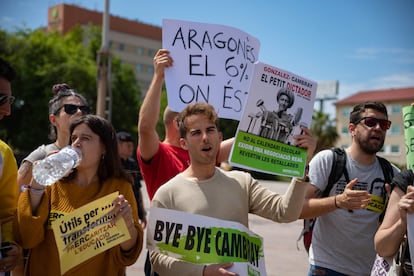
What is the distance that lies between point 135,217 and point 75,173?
454 mm

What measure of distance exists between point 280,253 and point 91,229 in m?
7.05

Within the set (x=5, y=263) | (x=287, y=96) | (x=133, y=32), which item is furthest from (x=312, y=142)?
(x=133, y=32)

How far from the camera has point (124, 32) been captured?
81375 mm

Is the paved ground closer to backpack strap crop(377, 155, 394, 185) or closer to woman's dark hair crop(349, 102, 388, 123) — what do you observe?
backpack strap crop(377, 155, 394, 185)

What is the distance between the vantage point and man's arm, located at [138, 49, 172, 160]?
339 centimetres

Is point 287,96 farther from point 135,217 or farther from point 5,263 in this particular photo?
point 5,263

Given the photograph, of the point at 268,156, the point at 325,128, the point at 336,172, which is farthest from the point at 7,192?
the point at 325,128

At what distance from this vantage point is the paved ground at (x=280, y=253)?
7609 millimetres

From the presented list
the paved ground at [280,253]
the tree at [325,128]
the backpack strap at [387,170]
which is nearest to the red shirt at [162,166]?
the backpack strap at [387,170]

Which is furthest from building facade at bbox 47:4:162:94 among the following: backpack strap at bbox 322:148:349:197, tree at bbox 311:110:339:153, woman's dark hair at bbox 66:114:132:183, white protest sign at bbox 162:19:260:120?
woman's dark hair at bbox 66:114:132:183

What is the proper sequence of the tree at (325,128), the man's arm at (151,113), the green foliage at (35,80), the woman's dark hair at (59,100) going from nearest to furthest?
the man's arm at (151,113) → the woman's dark hair at (59,100) → the green foliage at (35,80) → the tree at (325,128)

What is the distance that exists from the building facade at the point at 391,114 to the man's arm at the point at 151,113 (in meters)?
63.9

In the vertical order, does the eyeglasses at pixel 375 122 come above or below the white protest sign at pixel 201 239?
above

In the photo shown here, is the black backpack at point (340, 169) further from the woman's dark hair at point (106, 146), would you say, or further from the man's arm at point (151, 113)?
the woman's dark hair at point (106, 146)
